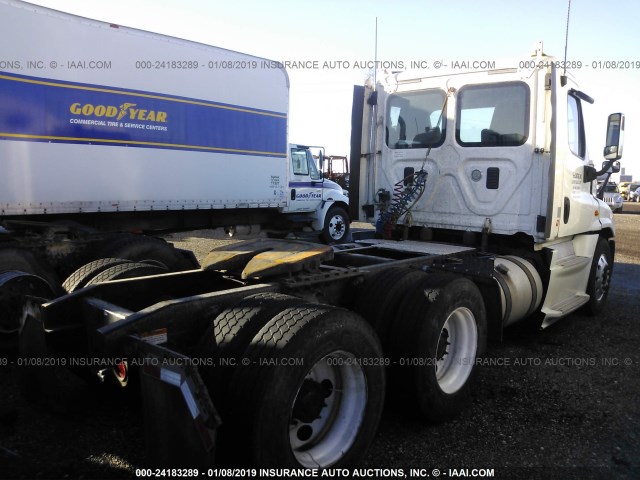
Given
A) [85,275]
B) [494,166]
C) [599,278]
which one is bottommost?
[599,278]

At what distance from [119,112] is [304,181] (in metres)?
6.07

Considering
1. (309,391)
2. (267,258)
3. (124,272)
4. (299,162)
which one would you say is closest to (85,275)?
(124,272)

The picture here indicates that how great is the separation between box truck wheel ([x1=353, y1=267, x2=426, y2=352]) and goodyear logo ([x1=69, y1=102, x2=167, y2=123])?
508 centimetres

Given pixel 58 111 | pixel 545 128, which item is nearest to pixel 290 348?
pixel 545 128

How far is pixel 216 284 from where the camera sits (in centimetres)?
377

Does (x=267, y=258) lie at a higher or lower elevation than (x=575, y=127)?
lower

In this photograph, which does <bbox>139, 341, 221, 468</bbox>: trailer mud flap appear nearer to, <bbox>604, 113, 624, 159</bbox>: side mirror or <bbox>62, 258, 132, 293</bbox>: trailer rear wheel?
<bbox>62, 258, 132, 293</bbox>: trailer rear wheel

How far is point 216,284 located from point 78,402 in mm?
1190

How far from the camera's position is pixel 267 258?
338 cm

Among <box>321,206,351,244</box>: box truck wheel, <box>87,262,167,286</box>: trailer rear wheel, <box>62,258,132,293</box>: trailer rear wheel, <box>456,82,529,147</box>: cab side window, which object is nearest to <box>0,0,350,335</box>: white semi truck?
<box>62,258,132,293</box>: trailer rear wheel

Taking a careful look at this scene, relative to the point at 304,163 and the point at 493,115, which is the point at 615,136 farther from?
the point at 304,163

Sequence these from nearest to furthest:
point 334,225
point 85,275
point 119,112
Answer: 1. point 85,275
2. point 119,112
3. point 334,225

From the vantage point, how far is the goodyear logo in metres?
6.78

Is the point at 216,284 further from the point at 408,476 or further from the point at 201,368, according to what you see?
the point at 408,476
